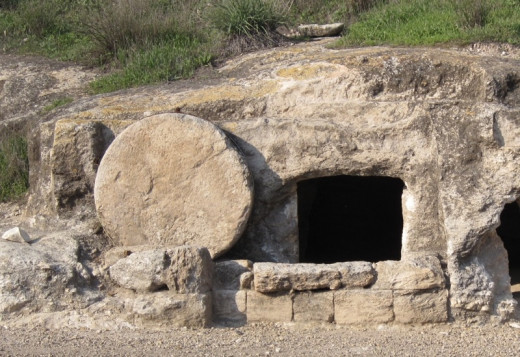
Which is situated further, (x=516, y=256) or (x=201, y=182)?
(x=516, y=256)

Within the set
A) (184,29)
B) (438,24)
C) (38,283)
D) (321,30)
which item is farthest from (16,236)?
(438,24)

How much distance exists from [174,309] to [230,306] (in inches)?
18.6

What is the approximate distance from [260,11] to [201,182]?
10.2 ft

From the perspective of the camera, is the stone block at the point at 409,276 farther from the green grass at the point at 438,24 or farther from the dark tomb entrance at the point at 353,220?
the dark tomb entrance at the point at 353,220

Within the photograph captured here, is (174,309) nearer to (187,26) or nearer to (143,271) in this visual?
(143,271)

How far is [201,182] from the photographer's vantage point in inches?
265

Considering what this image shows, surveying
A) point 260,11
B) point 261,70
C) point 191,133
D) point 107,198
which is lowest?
point 107,198

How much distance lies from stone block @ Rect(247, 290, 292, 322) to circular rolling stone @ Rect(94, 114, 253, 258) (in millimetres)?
633

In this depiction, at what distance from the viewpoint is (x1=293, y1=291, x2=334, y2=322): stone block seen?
20.6 ft

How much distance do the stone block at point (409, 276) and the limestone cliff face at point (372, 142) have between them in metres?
0.16

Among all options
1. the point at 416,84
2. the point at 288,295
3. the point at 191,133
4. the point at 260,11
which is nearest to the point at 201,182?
the point at 191,133

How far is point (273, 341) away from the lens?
5.97 metres

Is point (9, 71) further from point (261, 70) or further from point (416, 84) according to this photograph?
point (416, 84)

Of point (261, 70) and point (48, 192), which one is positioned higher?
point (261, 70)
